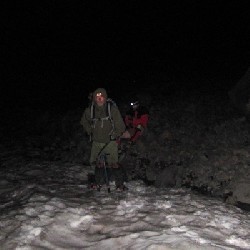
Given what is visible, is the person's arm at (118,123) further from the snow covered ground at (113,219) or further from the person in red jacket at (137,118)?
the person in red jacket at (137,118)

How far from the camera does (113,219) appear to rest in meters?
7.21

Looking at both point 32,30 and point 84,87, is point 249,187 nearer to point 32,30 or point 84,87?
point 84,87

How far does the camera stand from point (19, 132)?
16359mm

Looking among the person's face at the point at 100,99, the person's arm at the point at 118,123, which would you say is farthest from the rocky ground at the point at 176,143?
the person's face at the point at 100,99

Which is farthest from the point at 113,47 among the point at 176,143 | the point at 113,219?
the point at 113,219

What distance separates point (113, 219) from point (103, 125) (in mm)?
2527

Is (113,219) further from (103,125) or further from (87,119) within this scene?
(87,119)

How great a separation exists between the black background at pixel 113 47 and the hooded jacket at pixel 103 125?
34.7 feet

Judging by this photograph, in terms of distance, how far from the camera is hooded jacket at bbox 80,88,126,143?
28.7 feet

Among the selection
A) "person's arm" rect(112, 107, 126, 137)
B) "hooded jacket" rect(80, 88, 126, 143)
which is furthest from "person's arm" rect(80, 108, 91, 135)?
"person's arm" rect(112, 107, 126, 137)

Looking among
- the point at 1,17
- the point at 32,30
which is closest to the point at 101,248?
the point at 32,30

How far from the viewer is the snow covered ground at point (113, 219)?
607cm

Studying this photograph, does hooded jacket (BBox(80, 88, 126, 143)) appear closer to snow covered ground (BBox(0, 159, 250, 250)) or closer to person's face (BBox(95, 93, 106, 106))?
person's face (BBox(95, 93, 106, 106))

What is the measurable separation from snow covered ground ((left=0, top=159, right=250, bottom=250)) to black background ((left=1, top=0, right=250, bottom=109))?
35.4ft
